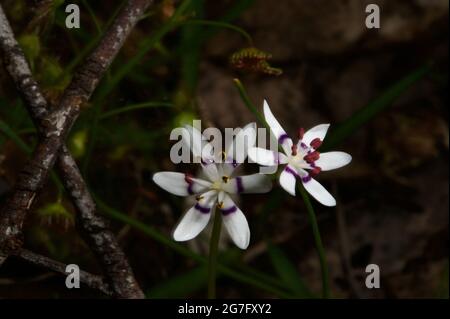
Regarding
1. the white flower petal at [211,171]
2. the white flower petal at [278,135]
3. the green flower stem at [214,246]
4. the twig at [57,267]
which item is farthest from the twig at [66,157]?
the white flower petal at [278,135]

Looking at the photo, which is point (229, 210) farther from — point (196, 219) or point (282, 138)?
point (282, 138)

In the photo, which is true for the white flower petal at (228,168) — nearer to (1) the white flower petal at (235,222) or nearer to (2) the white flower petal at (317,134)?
(1) the white flower petal at (235,222)

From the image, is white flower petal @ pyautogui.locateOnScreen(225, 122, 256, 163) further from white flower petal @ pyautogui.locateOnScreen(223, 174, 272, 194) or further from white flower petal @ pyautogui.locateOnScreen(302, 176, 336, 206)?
white flower petal @ pyautogui.locateOnScreen(302, 176, 336, 206)

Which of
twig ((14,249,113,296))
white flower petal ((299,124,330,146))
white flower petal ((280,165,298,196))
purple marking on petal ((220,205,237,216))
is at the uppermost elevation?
white flower petal ((299,124,330,146))

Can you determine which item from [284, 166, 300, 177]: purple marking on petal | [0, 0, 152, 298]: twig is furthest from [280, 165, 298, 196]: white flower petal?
[0, 0, 152, 298]: twig

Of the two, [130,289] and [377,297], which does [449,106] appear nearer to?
[377,297]

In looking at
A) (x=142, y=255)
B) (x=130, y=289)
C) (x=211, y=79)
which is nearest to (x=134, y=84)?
(x=211, y=79)
